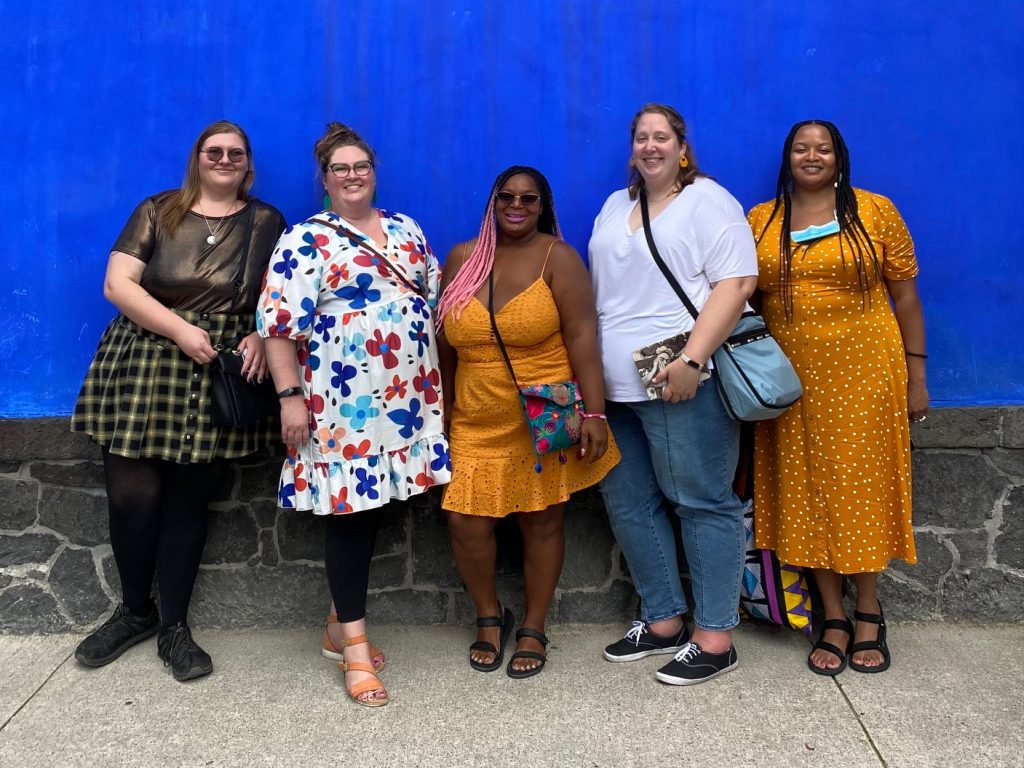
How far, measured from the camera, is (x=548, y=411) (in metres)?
2.74

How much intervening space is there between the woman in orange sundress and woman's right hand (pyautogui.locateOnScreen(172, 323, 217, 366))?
0.81 meters

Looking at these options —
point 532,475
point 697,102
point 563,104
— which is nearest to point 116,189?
point 563,104

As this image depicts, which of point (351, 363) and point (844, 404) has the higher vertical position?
point (351, 363)

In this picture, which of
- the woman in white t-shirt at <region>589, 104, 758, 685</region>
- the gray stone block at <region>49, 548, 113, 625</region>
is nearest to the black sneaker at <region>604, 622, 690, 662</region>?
the woman in white t-shirt at <region>589, 104, 758, 685</region>

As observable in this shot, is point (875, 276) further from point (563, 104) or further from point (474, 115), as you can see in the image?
point (474, 115)

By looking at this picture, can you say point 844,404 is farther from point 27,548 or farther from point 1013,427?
point 27,548

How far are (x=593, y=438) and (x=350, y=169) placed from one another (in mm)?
1234

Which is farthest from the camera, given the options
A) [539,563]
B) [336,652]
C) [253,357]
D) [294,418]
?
[336,652]

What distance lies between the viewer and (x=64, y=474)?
10.8ft

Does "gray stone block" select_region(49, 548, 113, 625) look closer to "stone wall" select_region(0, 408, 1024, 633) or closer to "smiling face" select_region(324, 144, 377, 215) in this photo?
"stone wall" select_region(0, 408, 1024, 633)

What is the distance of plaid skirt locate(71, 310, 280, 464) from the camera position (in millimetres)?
2867

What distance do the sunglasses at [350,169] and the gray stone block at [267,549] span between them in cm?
151

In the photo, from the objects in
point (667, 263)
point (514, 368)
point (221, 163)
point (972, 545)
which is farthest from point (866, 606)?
point (221, 163)

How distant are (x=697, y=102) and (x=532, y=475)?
1.63 meters
